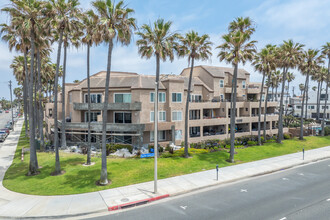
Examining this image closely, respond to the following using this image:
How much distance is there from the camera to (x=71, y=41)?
24484 mm

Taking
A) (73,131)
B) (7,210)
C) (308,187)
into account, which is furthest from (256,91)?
(7,210)

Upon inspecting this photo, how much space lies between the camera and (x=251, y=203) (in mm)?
14172

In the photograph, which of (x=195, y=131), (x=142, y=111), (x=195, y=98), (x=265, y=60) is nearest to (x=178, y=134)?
(x=195, y=131)

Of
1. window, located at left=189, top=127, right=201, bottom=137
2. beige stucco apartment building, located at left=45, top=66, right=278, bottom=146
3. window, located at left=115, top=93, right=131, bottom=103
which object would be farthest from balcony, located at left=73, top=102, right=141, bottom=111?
window, located at left=189, top=127, right=201, bottom=137

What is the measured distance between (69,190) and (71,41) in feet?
55.1

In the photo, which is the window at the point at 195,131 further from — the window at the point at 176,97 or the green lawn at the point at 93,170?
the green lawn at the point at 93,170

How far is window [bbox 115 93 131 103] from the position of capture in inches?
1210

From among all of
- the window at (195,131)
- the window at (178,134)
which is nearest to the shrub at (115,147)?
the window at (178,134)

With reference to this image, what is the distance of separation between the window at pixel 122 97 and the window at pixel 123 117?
181 centimetres

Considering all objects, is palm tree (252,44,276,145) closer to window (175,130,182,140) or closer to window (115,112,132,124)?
window (175,130,182,140)

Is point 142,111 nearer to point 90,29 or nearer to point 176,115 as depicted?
point 176,115

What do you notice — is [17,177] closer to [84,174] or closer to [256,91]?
[84,174]

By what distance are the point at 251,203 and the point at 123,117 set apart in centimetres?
2158

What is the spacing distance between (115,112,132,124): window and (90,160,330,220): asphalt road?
17.4 metres
